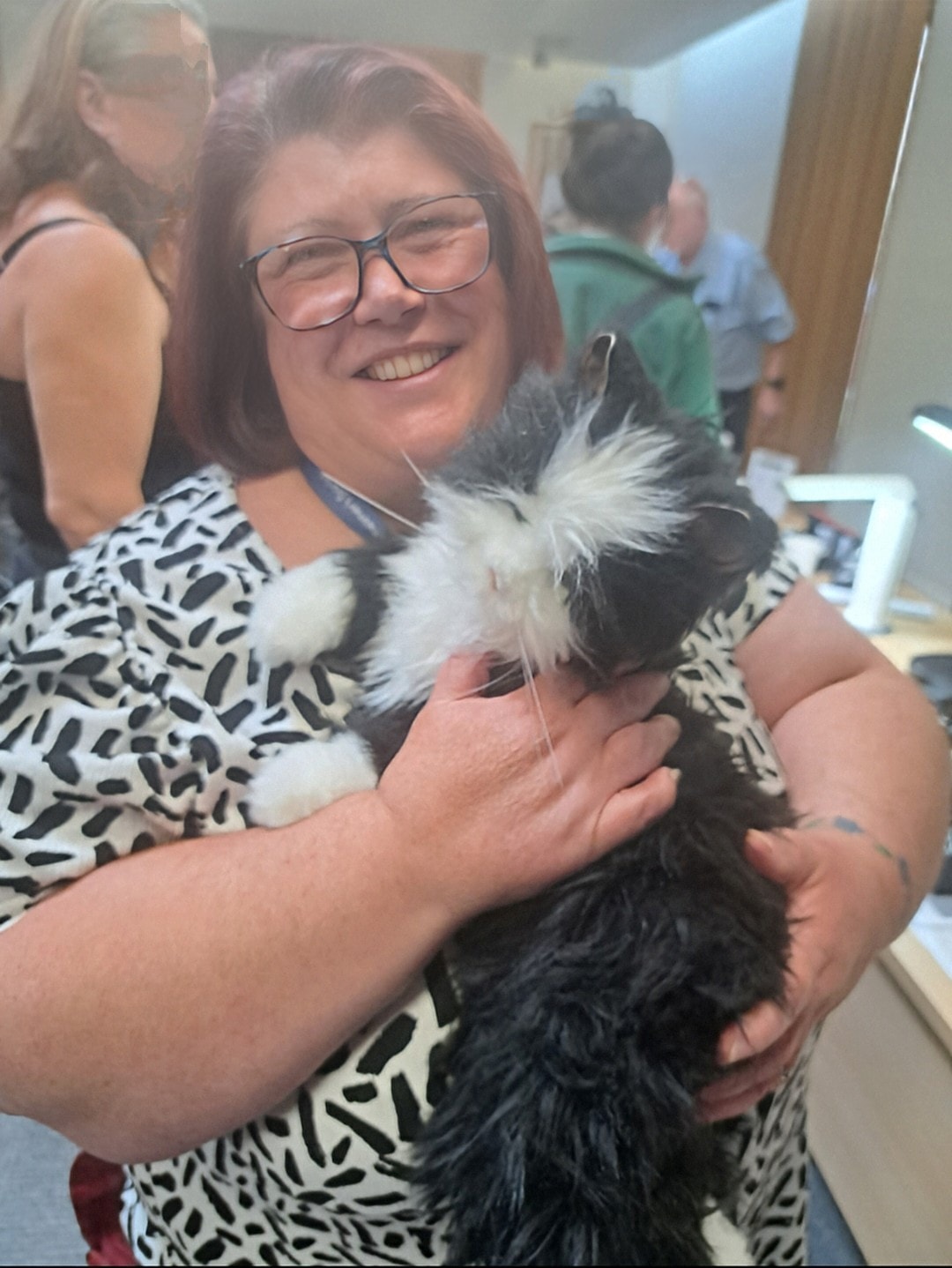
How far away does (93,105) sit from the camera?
50cm

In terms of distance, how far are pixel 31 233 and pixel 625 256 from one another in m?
0.42

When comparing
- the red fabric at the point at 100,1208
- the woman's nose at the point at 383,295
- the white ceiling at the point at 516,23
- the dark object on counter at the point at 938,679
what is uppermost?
the white ceiling at the point at 516,23

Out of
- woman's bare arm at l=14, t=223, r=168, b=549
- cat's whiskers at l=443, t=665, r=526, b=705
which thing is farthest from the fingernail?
woman's bare arm at l=14, t=223, r=168, b=549

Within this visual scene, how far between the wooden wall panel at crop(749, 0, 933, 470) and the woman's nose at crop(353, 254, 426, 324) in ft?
0.92

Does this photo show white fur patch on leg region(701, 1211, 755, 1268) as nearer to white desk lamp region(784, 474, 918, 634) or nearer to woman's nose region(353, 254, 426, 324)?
white desk lamp region(784, 474, 918, 634)

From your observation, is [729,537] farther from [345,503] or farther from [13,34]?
[13,34]

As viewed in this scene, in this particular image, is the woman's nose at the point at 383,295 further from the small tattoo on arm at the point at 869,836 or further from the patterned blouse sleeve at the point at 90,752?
the small tattoo on arm at the point at 869,836

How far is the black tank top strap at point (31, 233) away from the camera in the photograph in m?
0.53

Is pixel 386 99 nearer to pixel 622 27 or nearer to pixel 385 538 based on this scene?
pixel 622 27

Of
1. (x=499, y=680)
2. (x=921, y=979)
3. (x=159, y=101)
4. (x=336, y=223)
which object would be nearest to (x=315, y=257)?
(x=336, y=223)

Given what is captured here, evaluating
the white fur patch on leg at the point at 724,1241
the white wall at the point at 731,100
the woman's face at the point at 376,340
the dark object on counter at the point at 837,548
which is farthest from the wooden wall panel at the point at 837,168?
the white fur patch on leg at the point at 724,1241

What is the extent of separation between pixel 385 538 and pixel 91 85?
352mm

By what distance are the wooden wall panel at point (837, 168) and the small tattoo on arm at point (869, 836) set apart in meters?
0.32

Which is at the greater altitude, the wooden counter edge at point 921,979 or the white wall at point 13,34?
the white wall at point 13,34
